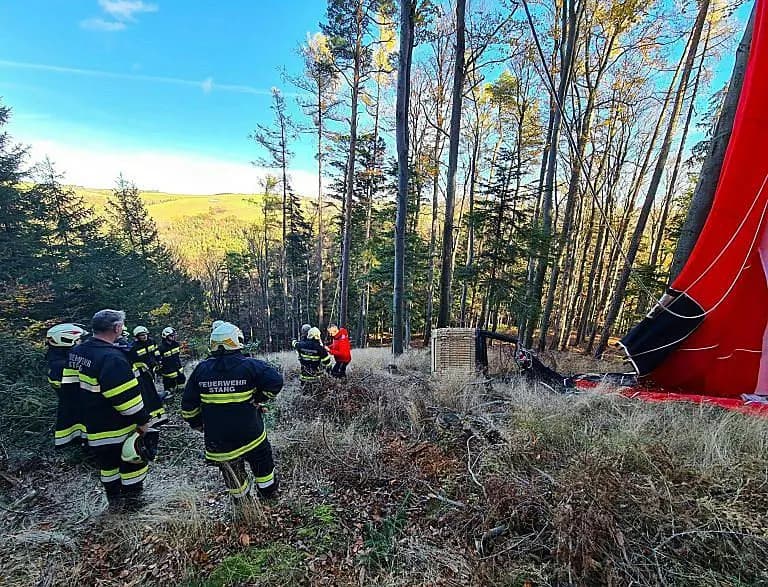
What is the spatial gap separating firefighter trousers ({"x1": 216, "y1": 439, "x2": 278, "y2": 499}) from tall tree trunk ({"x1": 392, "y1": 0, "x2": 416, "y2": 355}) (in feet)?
21.4

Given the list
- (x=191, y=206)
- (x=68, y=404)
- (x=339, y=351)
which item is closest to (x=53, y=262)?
A: (x=339, y=351)

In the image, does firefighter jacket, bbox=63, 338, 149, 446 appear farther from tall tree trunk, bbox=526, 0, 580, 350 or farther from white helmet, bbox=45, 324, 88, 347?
tall tree trunk, bbox=526, 0, 580, 350

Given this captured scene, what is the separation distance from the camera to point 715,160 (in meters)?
5.20

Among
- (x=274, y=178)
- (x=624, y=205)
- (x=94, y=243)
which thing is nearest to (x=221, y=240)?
(x=274, y=178)

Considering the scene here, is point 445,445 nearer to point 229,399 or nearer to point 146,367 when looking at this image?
point 229,399

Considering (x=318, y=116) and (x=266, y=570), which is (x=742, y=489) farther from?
(x=318, y=116)

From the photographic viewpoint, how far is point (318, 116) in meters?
16.7

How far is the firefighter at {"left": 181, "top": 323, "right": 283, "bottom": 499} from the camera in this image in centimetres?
296

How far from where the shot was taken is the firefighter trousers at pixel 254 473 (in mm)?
3095

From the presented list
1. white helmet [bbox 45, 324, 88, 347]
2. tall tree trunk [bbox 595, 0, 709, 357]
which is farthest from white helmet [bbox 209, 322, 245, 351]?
tall tree trunk [bbox 595, 0, 709, 357]

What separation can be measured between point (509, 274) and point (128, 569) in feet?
37.9

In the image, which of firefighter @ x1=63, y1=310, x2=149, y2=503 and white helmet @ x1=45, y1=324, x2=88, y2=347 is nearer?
firefighter @ x1=63, y1=310, x2=149, y2=503

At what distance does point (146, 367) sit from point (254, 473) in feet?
12.6

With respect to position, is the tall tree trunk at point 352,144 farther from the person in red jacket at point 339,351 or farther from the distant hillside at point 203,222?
the distant hillside at point 203,222
